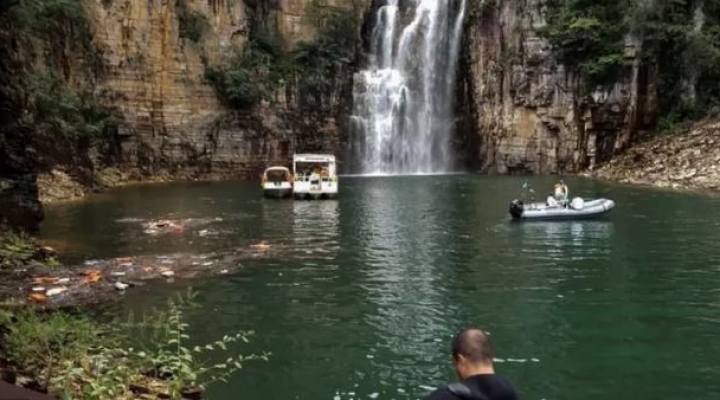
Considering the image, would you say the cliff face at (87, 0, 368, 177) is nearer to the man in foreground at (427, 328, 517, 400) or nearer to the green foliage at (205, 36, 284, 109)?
the green foliage at (205, 36, 284, 109)

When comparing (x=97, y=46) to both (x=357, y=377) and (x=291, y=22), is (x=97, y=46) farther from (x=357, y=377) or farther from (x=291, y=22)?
(x=357, y=377)

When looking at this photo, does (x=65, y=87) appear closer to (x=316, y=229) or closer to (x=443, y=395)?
(x=316, y=229)

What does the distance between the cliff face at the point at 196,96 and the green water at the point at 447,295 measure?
23.8 meters

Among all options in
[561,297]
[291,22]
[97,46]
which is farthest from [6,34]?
[291,22]

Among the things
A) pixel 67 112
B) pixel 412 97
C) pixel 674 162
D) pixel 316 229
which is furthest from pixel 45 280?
pixel 412 97

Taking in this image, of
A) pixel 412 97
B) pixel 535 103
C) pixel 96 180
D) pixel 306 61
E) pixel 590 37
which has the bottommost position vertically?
pixel 96 180

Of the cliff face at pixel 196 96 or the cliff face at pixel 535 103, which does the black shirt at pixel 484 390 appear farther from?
the cliff face at pixel 196 96

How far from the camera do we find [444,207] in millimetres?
35844

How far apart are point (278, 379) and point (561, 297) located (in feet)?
26.4

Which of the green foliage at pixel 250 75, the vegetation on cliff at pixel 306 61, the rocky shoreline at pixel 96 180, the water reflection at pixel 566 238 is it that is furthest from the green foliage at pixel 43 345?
the vegetation on cliff at pixel 306 61

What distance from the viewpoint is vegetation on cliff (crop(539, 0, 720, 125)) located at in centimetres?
5291

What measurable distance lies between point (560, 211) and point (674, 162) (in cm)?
2022

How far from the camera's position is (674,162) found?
4700cm

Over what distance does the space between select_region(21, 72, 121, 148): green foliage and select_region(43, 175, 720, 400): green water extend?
29.6 ft
